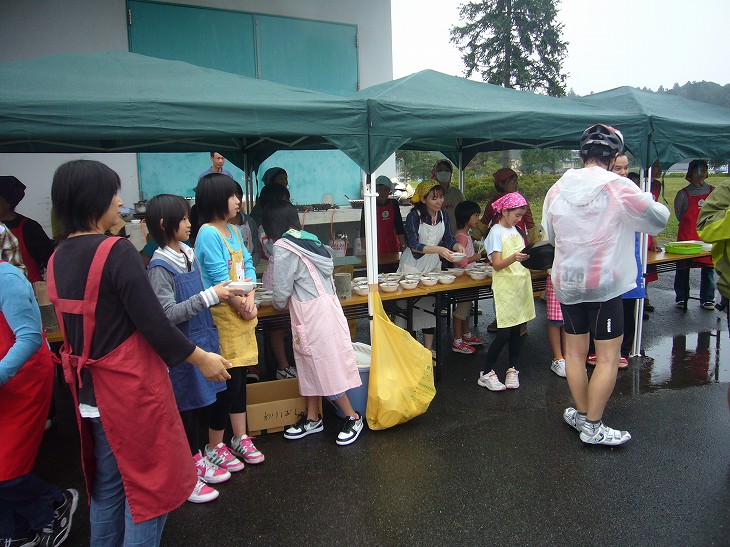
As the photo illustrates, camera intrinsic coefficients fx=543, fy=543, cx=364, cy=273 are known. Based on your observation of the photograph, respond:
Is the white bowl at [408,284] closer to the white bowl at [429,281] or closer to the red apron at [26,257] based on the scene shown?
the white bowl at [429,281]

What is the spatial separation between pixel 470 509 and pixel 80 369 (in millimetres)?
2165

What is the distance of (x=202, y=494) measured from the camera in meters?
Result: 3.12

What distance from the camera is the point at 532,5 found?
20.6m

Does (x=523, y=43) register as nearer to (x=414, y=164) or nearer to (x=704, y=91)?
(x=414, y=164)

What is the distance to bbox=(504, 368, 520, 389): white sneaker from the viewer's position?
4.69 metres

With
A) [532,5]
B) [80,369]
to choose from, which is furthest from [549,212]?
[532,5]

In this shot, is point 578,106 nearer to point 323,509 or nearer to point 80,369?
point 323,509

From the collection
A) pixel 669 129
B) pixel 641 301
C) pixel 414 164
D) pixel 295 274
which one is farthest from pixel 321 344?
pixel 414 164

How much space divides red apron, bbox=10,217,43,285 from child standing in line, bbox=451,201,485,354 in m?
3.69

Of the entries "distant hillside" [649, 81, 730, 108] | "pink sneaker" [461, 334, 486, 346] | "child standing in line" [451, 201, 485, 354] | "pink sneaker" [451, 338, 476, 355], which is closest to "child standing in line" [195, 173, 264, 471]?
"child standing in line" [451, 201, 485, 354]

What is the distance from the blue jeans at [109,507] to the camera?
1959 millimetres

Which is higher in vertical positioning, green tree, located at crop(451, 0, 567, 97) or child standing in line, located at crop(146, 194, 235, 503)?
green tree, located at crop(451, 0, 567, 97)

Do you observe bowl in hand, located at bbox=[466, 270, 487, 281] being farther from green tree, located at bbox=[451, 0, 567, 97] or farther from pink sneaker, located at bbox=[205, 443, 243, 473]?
green tree, located at bbox=[451, 0, 567, 97]

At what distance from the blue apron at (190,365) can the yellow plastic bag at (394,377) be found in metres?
1.25
